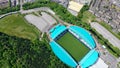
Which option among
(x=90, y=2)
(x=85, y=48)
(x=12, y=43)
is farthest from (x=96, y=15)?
(x=12, y=43)

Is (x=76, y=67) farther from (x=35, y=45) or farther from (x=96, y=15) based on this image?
(x=96, y=15)

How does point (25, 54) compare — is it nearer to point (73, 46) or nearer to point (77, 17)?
point (73, 46)

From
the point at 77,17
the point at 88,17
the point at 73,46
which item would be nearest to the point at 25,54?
the point at 73,46

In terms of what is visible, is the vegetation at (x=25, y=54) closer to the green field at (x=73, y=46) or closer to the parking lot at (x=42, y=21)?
the green field at (x=73, y=46)

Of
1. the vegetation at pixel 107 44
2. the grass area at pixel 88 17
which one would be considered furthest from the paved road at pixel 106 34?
the grass area at pixel 88 17

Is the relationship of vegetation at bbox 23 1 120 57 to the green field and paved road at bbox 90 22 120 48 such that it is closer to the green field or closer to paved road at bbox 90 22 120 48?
paved road at bbox 90 22 120 48
